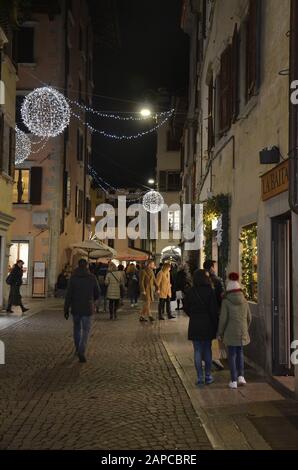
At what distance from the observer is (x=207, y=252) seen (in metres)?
16.5

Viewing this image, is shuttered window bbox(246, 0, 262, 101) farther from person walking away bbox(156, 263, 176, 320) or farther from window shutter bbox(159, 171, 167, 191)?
window shutter bbox(159, 171, 167, 191)

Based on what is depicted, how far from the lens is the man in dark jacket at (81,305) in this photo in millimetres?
10656

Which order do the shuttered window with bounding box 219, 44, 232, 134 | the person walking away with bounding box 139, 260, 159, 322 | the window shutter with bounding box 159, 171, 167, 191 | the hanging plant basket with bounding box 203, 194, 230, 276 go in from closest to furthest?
the shuttered window with bounding box 219, 44, 232, 134
the hanging plant basket with bounding box 203, 194, 230, 276
the person walking away with bounding box 139, 260, 159, 322
the window shutter with bounding box 159, 171, 167, 191

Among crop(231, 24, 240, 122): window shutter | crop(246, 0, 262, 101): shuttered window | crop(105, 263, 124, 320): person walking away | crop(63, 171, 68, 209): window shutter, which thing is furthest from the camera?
crop(63, 171, 68, 209): window shutter

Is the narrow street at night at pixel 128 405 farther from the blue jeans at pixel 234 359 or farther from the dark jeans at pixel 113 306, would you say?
the dark jeans at pixel 113 306

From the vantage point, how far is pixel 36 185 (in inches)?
1131

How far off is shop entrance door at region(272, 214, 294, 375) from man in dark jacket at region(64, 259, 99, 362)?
11.4ft

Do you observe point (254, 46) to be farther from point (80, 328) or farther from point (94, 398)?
point (94, 398)

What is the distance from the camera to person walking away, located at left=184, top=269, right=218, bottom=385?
28.2ft

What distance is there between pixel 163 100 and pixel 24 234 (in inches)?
503

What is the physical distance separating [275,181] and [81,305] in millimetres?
4231

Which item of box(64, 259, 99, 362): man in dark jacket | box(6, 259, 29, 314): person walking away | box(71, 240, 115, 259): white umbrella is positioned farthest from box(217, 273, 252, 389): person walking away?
box(71, 240, 115, 259): white umbrella

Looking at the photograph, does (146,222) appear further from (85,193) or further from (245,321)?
(245,321)
